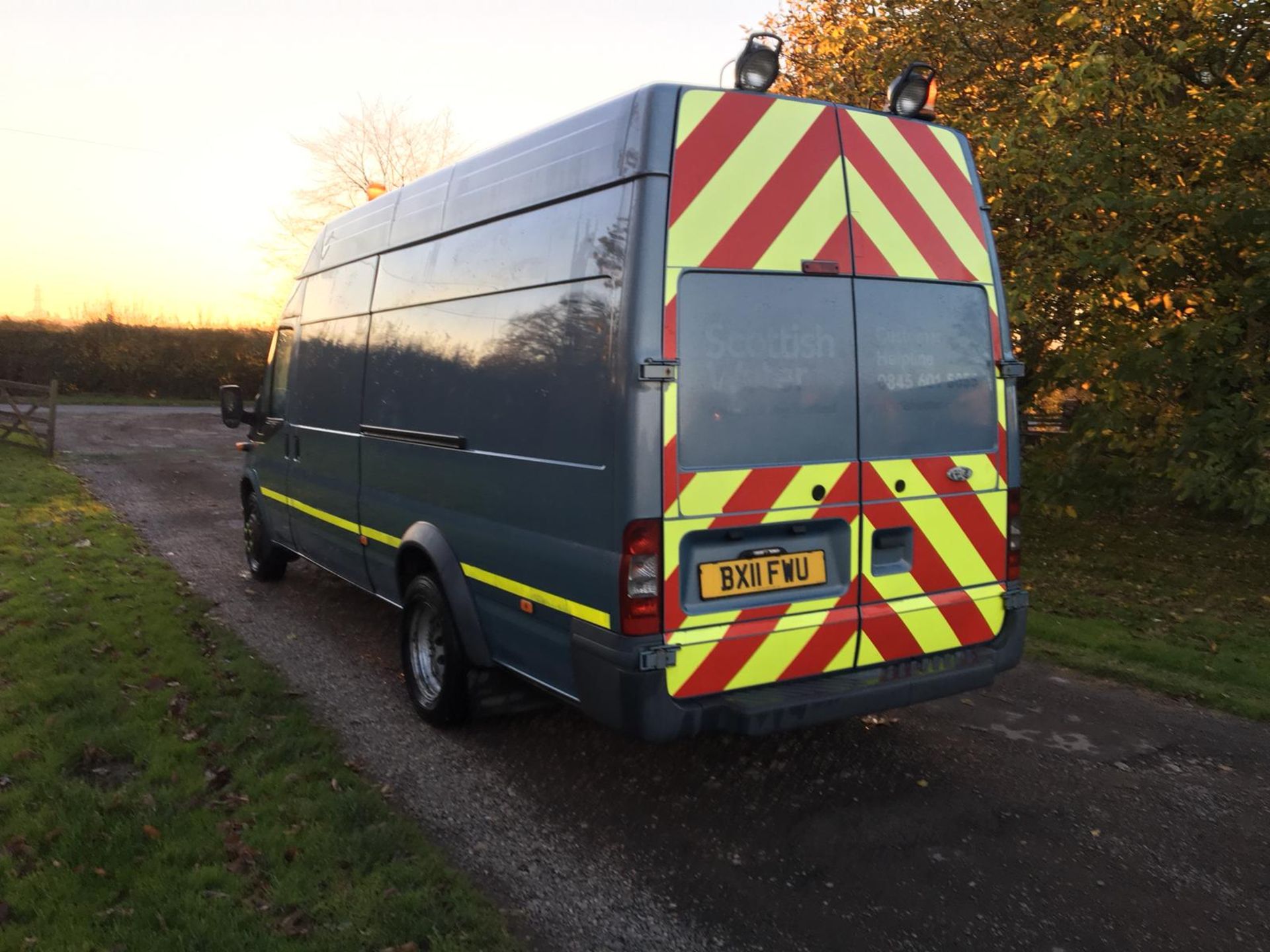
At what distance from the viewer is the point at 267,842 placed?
3.69m

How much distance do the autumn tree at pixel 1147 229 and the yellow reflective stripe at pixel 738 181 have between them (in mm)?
5321

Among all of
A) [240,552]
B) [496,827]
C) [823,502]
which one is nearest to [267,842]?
[496,827]

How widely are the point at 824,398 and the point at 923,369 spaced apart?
0.57m

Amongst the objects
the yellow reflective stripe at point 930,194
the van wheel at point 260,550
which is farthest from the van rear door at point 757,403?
the van wheel at point 260,550

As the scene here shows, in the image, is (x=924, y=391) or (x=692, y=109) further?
(x=924, y=391)

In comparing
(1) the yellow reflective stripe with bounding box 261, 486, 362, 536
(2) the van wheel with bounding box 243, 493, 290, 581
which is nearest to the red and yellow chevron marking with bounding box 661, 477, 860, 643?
(1) the yellow reflective stripe with bounding box 261, 486, 362, 536

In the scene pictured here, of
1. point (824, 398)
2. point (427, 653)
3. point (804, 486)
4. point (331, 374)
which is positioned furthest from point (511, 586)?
point (331, 374)

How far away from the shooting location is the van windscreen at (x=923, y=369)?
400 cm

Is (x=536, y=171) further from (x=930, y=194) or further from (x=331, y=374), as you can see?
(x=331, y=374)

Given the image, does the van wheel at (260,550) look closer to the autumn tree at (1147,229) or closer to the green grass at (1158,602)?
the green grass at (1158,602)

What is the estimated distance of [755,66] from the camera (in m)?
3.91

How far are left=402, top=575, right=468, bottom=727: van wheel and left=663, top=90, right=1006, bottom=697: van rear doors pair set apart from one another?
152cm

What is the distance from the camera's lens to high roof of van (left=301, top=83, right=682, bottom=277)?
3604 mm

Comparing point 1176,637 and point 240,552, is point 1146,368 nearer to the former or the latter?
point 1176,637
